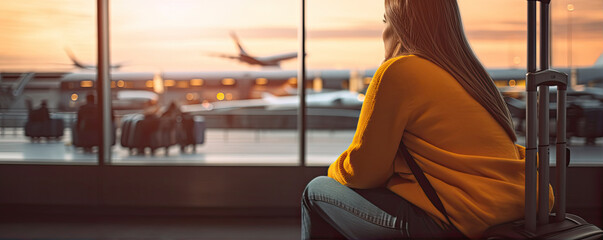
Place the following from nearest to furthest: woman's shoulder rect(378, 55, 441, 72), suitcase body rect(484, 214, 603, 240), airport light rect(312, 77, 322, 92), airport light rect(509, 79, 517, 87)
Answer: suitcase body rect(484, 214, 603, 240), woman's shoulder rect(378, 55, 441, 72), airport light rect(509, 79, 517, 87), airport light rect(312, 77, 322, 92)

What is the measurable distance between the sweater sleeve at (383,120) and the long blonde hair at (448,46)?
8 cm

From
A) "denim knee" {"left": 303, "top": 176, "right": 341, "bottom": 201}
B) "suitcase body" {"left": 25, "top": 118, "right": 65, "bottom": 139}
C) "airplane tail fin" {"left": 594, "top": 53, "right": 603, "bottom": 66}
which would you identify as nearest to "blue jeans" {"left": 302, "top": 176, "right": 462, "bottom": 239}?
"denim knee" {"left": 303, "top": 176, "right": 341, "bottom": 201}

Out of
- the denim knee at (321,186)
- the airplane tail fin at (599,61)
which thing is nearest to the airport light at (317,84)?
the airplane tail fin at (599,61)

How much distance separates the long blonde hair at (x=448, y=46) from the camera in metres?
1.14

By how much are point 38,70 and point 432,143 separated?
3.78 m

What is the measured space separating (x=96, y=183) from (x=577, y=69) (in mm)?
4002

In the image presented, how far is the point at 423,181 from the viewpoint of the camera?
1.12 metres

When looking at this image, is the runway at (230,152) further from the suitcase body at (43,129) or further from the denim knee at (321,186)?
the denim knee at (321,186)

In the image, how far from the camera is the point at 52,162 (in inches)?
→ 153

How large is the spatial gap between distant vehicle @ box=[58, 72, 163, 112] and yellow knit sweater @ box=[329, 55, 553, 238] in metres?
3.20

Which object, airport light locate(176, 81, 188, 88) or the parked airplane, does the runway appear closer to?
the parked airplane

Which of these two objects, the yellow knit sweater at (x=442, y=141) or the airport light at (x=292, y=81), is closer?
the yellow knit sweater at (x=442, y=141)

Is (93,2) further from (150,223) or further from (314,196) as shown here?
(314,196)

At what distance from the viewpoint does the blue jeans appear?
112cm
